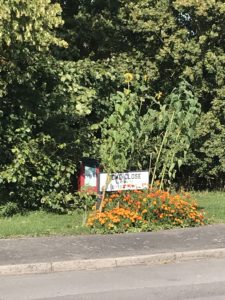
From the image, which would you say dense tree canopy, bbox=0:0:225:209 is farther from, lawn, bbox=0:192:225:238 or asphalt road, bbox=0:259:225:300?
asphalt road, bbox=0:259:225:300

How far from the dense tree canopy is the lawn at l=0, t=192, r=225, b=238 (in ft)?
1.91

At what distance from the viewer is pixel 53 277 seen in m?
7.09

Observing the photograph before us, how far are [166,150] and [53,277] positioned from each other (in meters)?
5.39

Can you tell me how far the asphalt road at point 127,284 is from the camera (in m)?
6.17

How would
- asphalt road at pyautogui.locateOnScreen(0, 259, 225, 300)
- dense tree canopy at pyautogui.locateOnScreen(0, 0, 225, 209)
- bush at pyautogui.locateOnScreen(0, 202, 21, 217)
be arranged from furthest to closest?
bush at pyautogui.locateOnScreen(0, 202, 21, 217) → dense tree canopy at pyautogui.locateOnScreen(0, 0, 225, 209) → asphalt road at pyautogui.locateOnScreen(0, 259, 225, 300)

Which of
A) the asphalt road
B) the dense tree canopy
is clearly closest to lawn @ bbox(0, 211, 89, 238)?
the dense tree canopy

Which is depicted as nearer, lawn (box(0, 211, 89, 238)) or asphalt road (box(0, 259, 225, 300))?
asphalt road (box(0, 259, 225, 300))

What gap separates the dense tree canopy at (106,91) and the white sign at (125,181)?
31 cm

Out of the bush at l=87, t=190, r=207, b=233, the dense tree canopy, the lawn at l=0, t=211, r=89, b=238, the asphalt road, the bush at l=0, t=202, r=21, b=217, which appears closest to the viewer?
the asphalt road

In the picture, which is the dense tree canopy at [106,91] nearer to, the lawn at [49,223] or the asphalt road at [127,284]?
the lawn at [49,223]

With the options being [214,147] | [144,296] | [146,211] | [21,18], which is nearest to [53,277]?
[144,296]

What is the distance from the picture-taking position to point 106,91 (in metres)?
13.2

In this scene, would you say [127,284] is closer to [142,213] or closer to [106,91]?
[142,213]

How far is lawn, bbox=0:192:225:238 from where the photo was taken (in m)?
9.41
